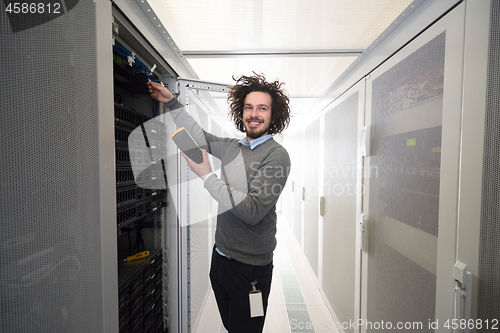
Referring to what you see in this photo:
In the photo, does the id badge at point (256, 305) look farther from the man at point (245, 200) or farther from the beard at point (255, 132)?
the beard at point (255, 132)

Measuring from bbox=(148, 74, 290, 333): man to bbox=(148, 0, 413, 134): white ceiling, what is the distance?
311 mm

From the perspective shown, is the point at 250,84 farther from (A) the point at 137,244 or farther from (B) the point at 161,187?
(A) the point at 137,244

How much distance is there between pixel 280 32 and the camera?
1.11 meters

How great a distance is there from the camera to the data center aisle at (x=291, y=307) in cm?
169

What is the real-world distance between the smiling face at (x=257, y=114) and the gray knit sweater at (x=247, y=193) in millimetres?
78

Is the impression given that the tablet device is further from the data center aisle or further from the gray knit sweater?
the data center aisle

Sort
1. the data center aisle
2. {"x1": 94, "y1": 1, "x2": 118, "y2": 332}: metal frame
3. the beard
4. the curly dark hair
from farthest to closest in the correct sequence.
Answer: the data center aisle
the curly dark hair
the beard
{"x1": 94, "y1": 1, "x2": 118, "y2": 332}: metal frame

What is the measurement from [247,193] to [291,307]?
1717mm

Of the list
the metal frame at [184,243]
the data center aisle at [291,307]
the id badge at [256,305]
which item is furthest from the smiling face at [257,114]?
the data center aisle at [291,307]

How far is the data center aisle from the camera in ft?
5.55

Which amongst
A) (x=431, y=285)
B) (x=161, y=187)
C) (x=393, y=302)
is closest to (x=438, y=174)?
(x=431, y=285)

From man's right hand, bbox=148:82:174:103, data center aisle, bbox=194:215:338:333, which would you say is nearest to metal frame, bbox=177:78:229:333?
man's right hand, bbox=148:82:174:103

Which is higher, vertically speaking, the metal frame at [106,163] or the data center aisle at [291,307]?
the metal frame at [106,163]

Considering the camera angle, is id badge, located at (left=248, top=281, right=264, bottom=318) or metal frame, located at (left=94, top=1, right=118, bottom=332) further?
id badge, located at (left=248, top=281, right=264, bottom=318)
